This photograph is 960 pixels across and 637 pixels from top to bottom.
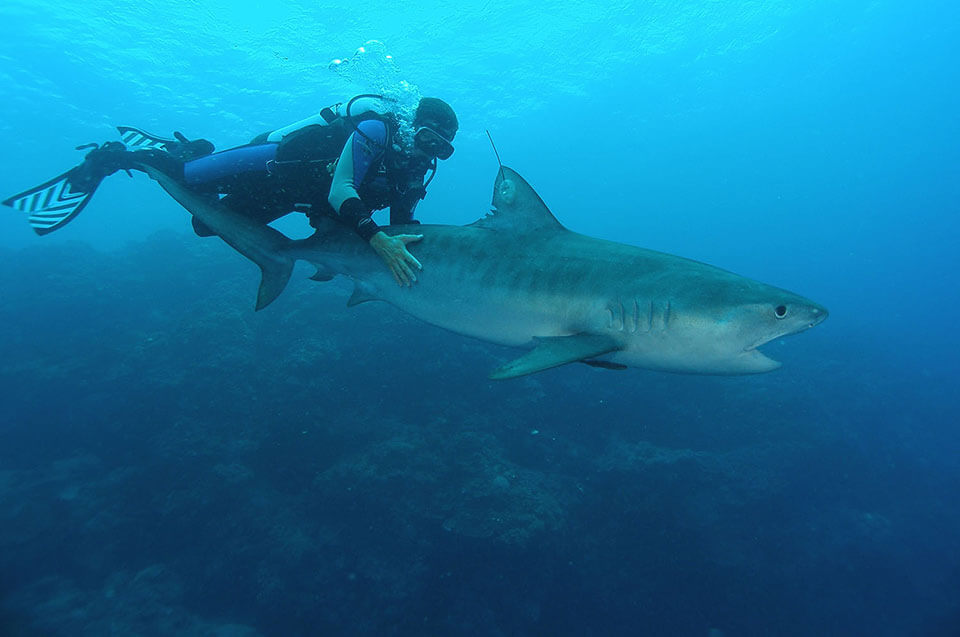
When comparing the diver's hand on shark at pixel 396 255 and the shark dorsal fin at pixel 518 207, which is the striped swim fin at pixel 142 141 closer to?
the diver's hand on shark at pixel 396 255

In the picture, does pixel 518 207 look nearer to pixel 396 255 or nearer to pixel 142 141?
pixel 396 255

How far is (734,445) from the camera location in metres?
11.9

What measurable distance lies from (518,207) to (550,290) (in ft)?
3.31

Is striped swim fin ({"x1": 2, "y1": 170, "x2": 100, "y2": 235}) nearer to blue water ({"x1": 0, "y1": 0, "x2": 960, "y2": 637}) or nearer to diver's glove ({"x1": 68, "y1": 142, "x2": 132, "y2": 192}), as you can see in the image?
diver's glove ({"x1": 68, "y1": 142, "x2": 132, "y2": 192})

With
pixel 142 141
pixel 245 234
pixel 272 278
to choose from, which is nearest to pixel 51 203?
pixel 142 141

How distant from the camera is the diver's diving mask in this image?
4.54 m

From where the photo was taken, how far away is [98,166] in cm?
598

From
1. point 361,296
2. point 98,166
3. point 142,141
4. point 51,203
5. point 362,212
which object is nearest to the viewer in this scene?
point 362,212

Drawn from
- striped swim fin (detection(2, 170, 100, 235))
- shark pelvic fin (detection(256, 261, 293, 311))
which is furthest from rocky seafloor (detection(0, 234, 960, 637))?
striped swim fin (detection(2, 170, 100, 235))

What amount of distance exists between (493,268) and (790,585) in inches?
364

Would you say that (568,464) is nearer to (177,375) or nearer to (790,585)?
(790,585)

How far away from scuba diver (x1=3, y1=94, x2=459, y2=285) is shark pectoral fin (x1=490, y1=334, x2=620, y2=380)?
5.35ft

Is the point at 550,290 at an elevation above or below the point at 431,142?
below

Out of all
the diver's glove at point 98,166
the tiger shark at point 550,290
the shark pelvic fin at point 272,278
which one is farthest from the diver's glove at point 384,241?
the diver's glove at point 98,166
